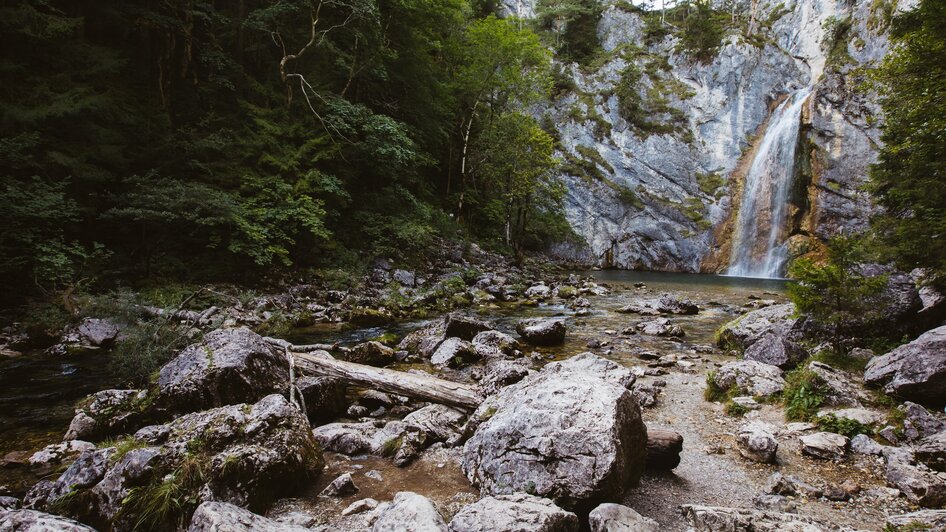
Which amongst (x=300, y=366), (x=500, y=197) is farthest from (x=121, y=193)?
(x=500, y=197)

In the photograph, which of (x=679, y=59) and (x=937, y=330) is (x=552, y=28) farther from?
(x=937, y=330)

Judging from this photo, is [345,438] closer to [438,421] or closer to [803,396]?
[438,421]

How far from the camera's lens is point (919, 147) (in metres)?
5.94

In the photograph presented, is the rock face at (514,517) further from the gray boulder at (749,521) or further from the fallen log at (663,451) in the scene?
the fallen log at (663,451)

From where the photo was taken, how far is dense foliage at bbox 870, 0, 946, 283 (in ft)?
18.4

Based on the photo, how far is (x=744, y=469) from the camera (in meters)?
3.80

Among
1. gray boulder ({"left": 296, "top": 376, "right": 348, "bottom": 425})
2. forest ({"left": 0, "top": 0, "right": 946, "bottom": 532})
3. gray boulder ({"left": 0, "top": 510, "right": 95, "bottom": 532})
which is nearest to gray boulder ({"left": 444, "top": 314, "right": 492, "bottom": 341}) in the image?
forest ({"left": 0, "top": 0, "right": 946, "bottom": 532})

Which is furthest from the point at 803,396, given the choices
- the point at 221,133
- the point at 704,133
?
the point at 704,133

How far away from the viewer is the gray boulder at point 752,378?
213 inches

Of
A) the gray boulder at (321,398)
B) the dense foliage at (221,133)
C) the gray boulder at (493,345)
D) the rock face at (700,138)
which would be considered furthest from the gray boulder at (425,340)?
the rock face at (700,138)

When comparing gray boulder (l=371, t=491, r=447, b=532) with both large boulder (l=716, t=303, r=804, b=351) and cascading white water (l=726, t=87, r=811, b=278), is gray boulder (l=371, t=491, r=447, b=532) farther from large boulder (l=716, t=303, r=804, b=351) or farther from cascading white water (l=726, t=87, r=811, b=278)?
cascading white water (l=726, t=87, r=811, b=278)

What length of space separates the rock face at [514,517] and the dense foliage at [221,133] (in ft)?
35.7

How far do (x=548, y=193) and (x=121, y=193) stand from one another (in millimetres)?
19204

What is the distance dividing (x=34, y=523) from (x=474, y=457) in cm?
287
